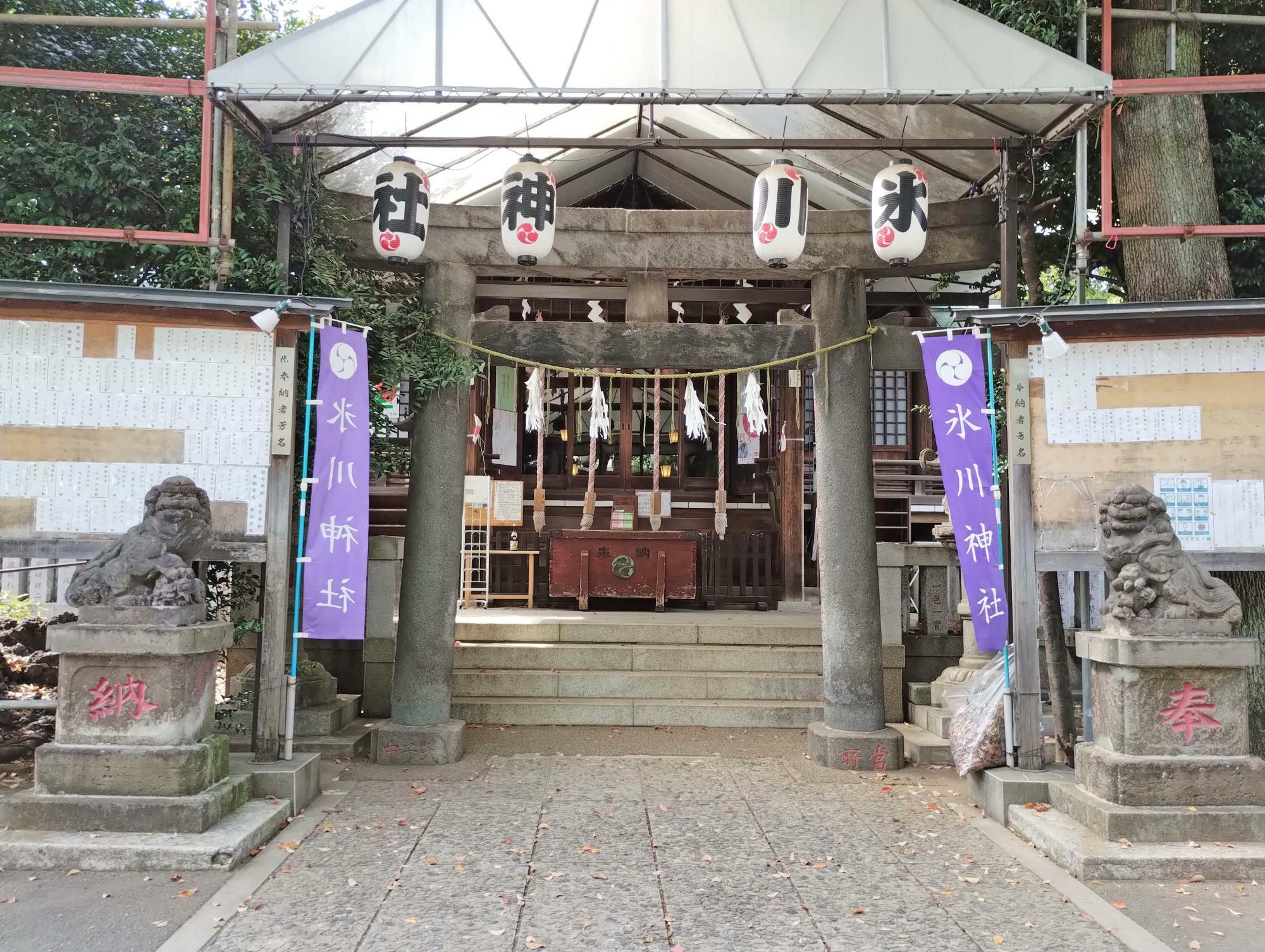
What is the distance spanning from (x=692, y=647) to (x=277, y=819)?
5143 mm

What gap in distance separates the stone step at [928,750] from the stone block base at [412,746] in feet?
13.9

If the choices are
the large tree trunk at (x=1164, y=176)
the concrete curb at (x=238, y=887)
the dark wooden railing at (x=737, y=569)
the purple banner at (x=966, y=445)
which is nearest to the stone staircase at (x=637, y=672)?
the dark wooden railing at (x=737, y=569)

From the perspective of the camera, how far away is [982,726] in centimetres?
673

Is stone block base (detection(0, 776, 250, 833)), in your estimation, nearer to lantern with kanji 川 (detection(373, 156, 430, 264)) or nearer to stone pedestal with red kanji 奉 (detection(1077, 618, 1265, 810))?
lantern with kanji 川 (detection(373, 156, 430, 264))

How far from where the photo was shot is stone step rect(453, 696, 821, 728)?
917cm

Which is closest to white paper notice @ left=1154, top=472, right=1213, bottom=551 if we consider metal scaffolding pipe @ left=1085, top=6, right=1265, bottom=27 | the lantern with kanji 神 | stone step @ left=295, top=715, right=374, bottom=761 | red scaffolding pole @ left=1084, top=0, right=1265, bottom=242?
red scaffolding pole @ left=1084, top=0, right=1265, bottom=242

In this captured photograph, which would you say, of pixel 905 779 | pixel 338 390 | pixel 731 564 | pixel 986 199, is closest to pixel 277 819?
pixel 338 390

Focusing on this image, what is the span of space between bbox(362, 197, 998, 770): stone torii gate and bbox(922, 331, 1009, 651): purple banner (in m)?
1.35

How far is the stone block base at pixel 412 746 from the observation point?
7793 millimetres

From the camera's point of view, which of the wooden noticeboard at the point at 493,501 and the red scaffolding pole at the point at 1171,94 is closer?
the red scaffolding pole at the point at 1171,94

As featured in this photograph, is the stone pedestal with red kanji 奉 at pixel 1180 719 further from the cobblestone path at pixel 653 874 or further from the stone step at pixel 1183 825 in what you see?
the cobblestone path at pixel 653 874

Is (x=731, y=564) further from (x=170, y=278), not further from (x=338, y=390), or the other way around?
(x=170, y=278)

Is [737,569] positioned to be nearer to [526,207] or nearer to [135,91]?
[526,207]

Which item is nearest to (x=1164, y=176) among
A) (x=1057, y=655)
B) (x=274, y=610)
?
(x=1057, y=655)
